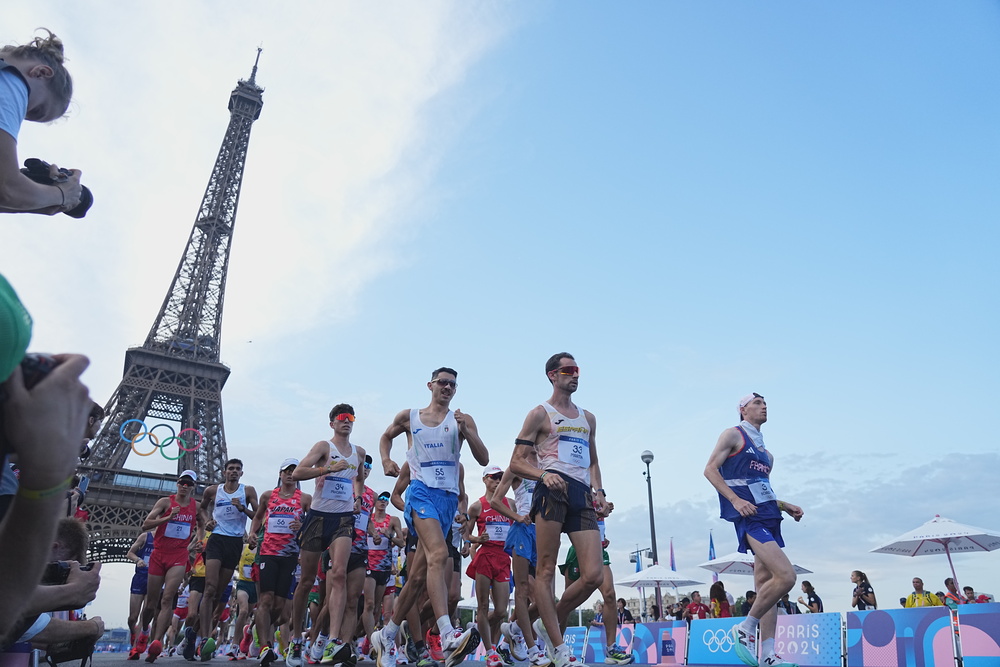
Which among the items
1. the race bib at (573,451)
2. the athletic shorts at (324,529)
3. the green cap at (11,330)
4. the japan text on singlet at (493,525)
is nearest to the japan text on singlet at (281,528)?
the athletic shorts at (324,529)

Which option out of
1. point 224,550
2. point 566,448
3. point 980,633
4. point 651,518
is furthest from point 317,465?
point 651,518

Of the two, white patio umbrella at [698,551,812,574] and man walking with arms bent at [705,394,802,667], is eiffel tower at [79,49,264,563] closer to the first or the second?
white patio umbrella at [698,551,812,574]

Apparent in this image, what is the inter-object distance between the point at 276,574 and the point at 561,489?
16.1ft

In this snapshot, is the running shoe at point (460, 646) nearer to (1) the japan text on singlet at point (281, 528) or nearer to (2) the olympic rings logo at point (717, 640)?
(1) the japan text on singlet at point (281, 528)

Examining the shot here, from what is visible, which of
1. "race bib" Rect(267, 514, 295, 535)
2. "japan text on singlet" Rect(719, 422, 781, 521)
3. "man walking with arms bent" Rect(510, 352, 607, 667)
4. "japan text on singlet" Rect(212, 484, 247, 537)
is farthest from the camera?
"japan text on singlet" Rect(212, 484, 247, 537)

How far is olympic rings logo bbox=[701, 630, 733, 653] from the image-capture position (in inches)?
487

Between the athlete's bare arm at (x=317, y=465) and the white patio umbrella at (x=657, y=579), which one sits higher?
the athlete's bare arm at (x=317, y=465)

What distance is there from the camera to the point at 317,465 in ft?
26.3

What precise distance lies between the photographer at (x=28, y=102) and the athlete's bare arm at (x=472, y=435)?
4.84m

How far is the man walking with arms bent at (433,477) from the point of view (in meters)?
6.35

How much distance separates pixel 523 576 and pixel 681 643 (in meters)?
6.85

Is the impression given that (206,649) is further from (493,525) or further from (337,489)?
(493,525)

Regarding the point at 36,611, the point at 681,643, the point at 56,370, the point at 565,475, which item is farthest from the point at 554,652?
the point at 681,643

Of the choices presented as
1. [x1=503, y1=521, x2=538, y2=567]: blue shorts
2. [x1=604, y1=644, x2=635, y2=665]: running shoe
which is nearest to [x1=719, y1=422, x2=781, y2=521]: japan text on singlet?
[x1=503, y1=521, x2=538, y2=567]: blue shorts
